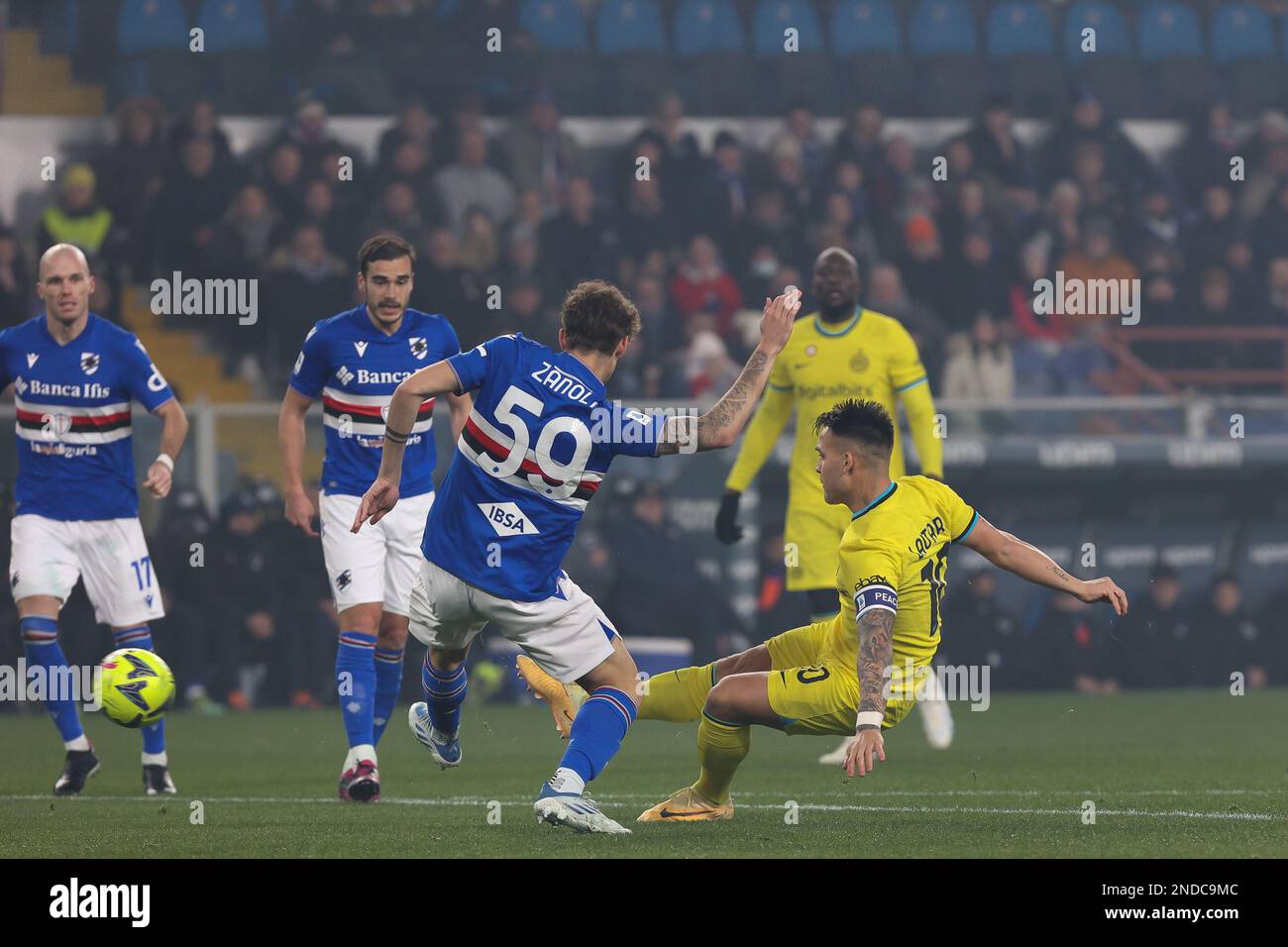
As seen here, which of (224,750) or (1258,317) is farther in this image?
(1258,317)

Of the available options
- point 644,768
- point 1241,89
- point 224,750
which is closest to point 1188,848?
point 644,768

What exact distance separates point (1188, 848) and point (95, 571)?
5.01 m

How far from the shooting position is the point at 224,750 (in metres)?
11.0

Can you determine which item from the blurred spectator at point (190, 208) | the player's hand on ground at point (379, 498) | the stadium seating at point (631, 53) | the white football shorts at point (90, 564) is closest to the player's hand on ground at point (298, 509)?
the white football shorts at point (90, 564)

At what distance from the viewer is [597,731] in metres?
6.77

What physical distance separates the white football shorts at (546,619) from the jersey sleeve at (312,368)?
185 centimetres

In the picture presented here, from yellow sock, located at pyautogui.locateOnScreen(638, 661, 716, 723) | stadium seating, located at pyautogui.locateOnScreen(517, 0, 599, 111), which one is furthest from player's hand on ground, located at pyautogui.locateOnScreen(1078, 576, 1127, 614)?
stadium seating, located at pyautogui.locateOnScreen(517, 0, 599, 111)

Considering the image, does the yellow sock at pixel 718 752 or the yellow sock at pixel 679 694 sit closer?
the yellow sock at pixel 718 752

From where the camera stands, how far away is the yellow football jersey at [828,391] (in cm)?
997

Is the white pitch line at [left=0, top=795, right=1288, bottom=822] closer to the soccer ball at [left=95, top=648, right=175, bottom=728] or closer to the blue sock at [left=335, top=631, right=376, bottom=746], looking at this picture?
the blue sock at [left=335, top=631, right=376, bottom=746]

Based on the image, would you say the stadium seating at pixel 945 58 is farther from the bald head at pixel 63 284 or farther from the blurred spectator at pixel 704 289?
the bald head at pixel 63 284

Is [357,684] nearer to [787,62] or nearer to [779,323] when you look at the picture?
[779,323]

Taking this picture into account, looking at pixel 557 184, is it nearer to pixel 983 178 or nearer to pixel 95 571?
pixel 983 178

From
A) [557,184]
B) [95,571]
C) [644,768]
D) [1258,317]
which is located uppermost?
[557,184]
